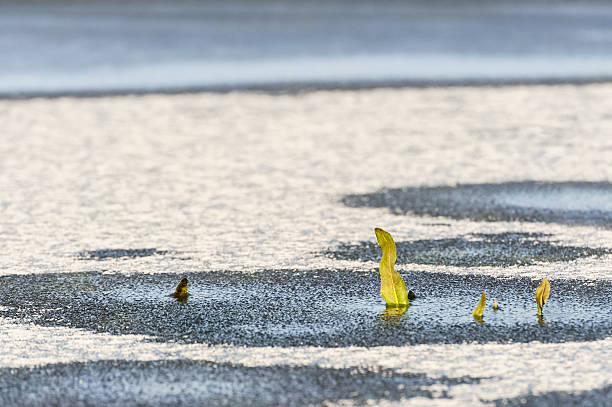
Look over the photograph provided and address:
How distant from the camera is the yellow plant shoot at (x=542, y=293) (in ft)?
13.6

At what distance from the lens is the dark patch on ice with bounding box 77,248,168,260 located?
16.9 ft

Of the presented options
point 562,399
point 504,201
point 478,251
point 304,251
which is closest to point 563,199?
point 504,201

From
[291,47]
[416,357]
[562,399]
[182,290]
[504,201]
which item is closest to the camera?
[562,399]

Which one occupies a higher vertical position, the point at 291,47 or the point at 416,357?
the point at 291,47

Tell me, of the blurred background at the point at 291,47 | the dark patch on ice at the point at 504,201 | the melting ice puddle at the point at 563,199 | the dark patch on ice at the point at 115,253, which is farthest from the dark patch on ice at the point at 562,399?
the blurred background at the point at 291,47

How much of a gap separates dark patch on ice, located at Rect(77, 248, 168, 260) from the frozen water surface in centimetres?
2

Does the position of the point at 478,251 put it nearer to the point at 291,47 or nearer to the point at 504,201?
the point at 504,201

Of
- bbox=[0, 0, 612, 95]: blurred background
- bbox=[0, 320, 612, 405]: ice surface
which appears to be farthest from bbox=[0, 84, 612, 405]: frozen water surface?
bbox=[0, 0, 612, 95]: blurred background

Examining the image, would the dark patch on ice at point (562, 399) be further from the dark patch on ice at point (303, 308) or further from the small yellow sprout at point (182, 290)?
the small yellow sprout at point (182, 290)

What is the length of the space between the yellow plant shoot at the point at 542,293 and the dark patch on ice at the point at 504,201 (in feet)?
5.30

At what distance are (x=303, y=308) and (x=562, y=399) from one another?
4.19ft

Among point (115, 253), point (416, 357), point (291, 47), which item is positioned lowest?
point (115, 253)

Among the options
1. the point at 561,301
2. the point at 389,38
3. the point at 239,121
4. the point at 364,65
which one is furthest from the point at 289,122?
the point at 389,38

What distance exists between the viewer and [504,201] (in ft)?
20.9
